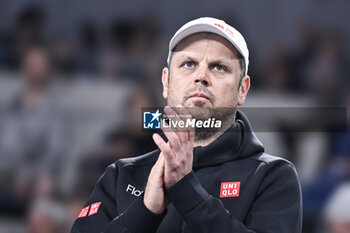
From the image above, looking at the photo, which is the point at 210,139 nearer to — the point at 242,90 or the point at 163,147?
the point at 242,90

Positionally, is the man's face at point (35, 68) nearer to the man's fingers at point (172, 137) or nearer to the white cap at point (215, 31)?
the white cap at point (215, 31)

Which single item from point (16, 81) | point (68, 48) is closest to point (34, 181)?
point (16, 81)

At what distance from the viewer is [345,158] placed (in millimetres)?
4160

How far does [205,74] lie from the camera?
157cm

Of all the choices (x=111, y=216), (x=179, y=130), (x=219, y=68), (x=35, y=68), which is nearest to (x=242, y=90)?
(x=219, y=68)

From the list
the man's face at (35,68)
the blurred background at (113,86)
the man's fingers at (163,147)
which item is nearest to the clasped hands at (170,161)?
the man's fingers at (163,147)

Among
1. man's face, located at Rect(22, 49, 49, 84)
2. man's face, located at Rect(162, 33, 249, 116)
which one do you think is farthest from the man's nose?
man's face, located at Rect(22, 49, 49, 84)

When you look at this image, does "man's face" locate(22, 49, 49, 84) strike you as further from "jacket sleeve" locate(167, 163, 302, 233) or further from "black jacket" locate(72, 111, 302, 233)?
"jacket sleeve" locate(167, 163, 302, 233)

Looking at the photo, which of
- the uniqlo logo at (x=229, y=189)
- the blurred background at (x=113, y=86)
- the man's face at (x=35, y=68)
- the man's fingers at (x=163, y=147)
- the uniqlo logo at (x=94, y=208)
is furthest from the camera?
the man's face at (x=35, y=68)

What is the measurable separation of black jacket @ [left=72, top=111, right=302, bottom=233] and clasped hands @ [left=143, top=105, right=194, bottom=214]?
18mm

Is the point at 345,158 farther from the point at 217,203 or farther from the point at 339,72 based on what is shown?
the point at 217,203

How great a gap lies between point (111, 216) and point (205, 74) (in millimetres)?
443

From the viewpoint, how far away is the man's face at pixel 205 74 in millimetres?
1559

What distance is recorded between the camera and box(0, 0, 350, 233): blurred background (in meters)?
4.09
